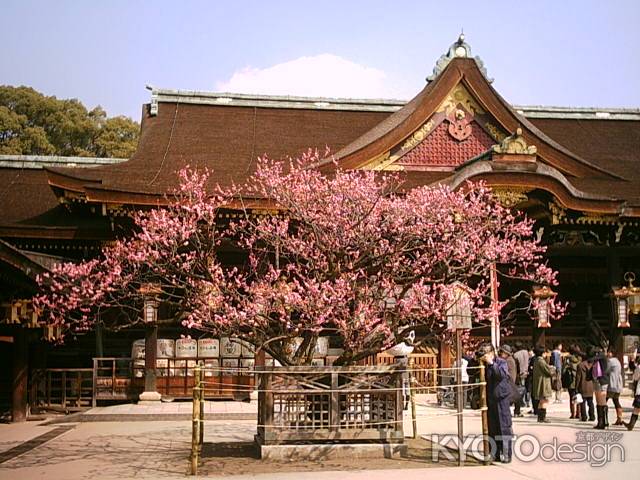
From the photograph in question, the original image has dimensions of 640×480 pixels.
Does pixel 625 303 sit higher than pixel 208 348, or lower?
higher

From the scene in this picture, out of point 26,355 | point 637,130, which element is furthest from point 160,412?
point 637,130

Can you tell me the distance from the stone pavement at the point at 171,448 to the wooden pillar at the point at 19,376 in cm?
47

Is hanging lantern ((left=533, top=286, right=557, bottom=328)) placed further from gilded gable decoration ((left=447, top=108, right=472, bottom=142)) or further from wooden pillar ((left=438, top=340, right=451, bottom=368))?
gilded gable decoration ((left=447, top=108, right=472, bottom=142))

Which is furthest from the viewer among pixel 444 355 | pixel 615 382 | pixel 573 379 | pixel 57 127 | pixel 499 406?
pixel 57 127

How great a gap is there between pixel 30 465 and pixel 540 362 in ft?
32.5

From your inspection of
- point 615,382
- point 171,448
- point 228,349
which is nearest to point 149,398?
point 228,349

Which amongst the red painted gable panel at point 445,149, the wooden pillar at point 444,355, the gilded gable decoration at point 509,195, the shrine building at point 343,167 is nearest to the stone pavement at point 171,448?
the wooden pillar at point 444,355

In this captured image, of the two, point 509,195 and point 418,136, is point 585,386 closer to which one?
point 509,195

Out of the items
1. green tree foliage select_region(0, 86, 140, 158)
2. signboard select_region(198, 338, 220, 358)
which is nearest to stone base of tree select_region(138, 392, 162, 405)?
signboard select_region(198, 338, 220, 358)

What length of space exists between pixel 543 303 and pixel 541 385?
4.39 m

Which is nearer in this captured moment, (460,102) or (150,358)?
(150,358)

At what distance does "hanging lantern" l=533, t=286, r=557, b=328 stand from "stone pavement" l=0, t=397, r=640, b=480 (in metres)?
2.32

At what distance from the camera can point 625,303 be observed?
20641 millimetres

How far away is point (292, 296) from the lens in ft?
38.9
